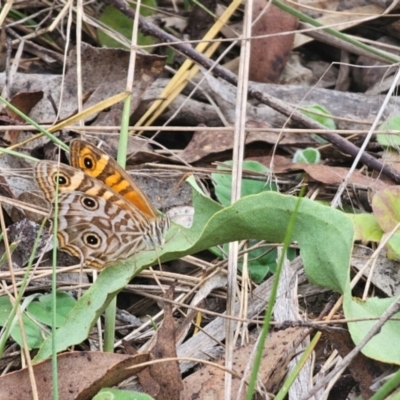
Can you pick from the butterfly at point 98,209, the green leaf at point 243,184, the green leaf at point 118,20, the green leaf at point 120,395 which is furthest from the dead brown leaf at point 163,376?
the green leaf at point 118,20

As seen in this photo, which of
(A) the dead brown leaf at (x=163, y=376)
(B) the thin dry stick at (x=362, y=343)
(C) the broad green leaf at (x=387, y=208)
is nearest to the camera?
(B) the thin dry stick at (x=362, y=343)

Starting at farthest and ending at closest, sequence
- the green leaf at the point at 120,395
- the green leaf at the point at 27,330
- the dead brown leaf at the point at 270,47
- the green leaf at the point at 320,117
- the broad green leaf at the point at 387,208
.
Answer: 1. the dead brown leaf at the point at 270,47
2. the green leaf at the point at 320,117
3. the broad green leaf at the point at 387,208
4. the green leaf at the point at 27,330
5. the green leaf at the point at 120,395

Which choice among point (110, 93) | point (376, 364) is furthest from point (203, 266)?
point (110, 93)

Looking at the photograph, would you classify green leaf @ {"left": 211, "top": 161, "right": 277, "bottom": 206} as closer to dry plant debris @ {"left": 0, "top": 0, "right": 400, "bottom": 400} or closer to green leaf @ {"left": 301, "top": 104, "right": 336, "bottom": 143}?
dry plant debris @ {"left": 0, "top": 0, "right": 400, "bottom": 400}

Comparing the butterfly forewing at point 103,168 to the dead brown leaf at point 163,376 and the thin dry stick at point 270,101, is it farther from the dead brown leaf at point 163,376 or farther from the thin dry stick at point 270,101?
the thin dry stick at point 270,101

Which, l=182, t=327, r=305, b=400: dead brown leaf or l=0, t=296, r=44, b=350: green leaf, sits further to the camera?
l=0, t=296, r=44, b=350: green leaf

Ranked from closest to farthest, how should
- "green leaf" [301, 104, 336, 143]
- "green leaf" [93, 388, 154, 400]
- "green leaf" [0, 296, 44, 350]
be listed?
"green leaf" [93, 388, 154, 400] < "green leaf" [0, 296, 44, 350] < "green leaf" [301, 104, 336, 143]

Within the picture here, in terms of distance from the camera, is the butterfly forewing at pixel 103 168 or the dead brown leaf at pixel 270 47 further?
the dead brown leaf at pixel 270 47

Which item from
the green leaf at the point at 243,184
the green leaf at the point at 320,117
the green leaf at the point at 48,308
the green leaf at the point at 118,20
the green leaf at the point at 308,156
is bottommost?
the green leaf at the point at 48,308

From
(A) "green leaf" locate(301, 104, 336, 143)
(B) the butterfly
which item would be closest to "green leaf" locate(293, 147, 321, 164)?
(A) "green leaf" locate(301, 104, 336, 143)
